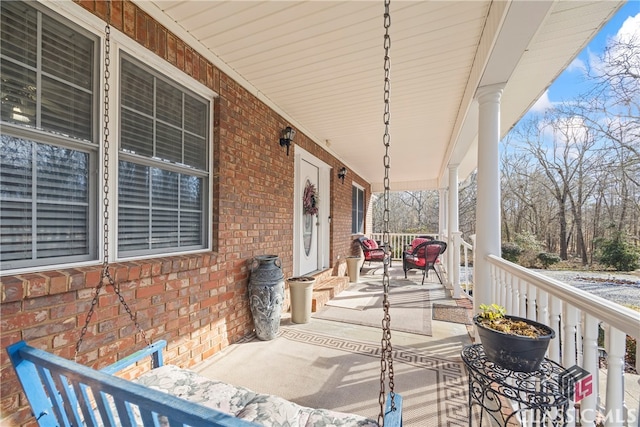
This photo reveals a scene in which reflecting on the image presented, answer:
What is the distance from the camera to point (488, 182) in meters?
2.46

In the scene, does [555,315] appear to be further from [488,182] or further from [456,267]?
[456,267]

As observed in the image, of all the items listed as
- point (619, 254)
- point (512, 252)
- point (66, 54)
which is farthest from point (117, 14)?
point (512, 252)

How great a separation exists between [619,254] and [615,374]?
10.3 m

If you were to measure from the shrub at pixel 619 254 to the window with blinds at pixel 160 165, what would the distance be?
36.4 ft

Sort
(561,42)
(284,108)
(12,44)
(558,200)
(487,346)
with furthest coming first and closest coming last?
(558,200) < (284,108) < (561,42) < (487,346) < (12,44)

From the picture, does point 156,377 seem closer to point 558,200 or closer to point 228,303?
point 228,303

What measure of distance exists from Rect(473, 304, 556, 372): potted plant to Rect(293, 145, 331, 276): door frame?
9.80 ft

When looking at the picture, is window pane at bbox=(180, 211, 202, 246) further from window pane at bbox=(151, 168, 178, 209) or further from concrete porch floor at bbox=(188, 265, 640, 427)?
concrete porch floor at bbox=(188, 265, 640, 427)

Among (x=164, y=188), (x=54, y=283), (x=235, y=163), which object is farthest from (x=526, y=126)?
(x=54, y=283)

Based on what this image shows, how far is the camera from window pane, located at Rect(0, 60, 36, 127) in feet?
4.28

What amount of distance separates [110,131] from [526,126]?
46.0ft

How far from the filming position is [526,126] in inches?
439

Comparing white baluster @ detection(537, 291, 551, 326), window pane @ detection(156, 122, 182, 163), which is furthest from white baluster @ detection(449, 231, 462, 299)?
window pane @ detection(156, 122, 182, 163)

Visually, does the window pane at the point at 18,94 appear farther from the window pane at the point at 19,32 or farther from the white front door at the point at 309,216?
the white front door at the point at 309,216
